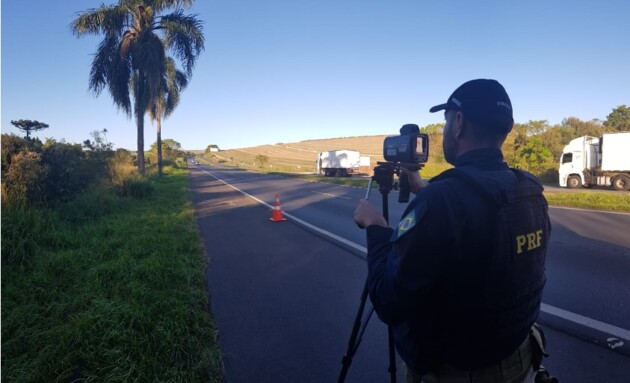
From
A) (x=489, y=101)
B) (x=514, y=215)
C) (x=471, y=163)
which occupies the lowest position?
(x=514, y=215)

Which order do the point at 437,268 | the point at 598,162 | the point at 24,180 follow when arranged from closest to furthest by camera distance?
the point at 437,268
the point at 24,180
the point at 598,162

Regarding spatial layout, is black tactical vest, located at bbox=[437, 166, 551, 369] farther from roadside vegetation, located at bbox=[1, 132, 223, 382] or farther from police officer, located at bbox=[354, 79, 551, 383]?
roadside vegetation, located at bbox=[1, 132, 223, 382]

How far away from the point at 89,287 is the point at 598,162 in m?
24.4

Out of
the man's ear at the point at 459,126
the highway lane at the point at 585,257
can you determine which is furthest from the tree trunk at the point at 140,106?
the man's ear at the point at 459,126

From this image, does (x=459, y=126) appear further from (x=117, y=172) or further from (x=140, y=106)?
(x=140, y=106)

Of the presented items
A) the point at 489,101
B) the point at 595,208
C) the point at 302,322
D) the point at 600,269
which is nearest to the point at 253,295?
the point at 302,322

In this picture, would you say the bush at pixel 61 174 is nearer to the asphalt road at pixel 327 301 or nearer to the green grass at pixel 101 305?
the green grass at pixel 101 305

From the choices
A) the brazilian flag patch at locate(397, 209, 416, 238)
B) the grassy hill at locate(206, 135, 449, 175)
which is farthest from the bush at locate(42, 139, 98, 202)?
the grassy hill at locate(206, 135, 449, 175)

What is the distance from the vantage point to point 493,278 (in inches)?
51.2

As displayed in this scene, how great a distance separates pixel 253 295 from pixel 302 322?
100cm

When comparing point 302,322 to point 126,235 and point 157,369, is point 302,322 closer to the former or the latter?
point 157,369

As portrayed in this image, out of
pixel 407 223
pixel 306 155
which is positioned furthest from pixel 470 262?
pixel 306 155

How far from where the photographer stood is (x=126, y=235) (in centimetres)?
741

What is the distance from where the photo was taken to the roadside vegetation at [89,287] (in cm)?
298
